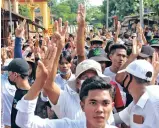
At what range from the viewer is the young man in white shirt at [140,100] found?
10.9 ft

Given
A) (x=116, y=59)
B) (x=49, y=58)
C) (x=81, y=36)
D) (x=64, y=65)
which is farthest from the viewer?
(x=116, y=59)

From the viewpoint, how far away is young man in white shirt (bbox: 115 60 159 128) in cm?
333

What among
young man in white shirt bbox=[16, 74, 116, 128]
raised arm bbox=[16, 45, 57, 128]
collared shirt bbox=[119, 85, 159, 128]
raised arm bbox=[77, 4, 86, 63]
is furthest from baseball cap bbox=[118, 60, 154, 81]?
raised arm bbox=[77, 4, 86, 63]

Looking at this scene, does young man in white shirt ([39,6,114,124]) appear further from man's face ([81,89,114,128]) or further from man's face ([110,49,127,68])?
man's face ([110,49,127,68])

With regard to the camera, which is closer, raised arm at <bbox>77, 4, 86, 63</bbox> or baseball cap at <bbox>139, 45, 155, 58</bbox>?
raised arm at <bbox>77, 4, 86, 63</bbox>

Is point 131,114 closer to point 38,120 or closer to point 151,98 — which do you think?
point 151,98

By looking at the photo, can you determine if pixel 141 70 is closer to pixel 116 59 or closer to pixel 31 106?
pixel 31 106

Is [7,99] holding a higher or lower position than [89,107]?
lower

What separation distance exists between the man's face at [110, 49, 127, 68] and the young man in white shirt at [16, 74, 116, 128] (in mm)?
2428

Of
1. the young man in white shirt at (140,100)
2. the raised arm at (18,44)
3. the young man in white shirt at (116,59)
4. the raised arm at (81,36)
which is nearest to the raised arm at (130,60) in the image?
the young man in white shirt at (116,59)

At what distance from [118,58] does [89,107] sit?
8.78ft

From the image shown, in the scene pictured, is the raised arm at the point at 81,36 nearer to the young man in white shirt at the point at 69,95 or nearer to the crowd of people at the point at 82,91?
the crowd of people at the point at 82,91

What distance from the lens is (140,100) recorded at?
3.45m

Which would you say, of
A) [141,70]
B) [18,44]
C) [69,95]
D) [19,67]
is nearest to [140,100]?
[141,70]
